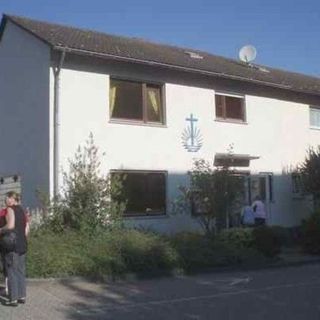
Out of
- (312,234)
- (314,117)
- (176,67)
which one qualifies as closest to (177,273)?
(312,234)

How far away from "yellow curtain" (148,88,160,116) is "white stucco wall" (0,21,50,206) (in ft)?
10.7

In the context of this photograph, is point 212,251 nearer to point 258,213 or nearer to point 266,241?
point 266,241

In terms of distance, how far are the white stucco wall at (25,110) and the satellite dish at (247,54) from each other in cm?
972

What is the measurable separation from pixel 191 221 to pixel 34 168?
4.83 metres

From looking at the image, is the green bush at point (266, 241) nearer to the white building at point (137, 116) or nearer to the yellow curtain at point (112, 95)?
the white building at point (137, 116)

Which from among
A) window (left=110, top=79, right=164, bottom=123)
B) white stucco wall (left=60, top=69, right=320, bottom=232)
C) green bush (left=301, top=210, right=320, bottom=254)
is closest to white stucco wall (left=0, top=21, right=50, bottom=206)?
white stucco wall (left=60, top=69, right=320, bottom=232)

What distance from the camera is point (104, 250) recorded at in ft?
46.0

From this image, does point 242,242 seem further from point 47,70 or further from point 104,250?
point 47,70

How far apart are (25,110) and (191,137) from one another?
15.8 feet

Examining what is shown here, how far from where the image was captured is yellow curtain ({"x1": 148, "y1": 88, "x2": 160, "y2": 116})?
19009 mm

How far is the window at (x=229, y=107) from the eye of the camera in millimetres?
20609

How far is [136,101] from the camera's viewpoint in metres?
18.6

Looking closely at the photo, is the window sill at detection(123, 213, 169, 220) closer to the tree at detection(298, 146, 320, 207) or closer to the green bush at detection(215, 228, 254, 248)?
the green bush at detection(215, 228, 254, 248)

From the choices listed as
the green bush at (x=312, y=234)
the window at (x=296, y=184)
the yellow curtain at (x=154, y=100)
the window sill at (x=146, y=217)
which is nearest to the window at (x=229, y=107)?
the yellow curtain at (x=154, y=100)
